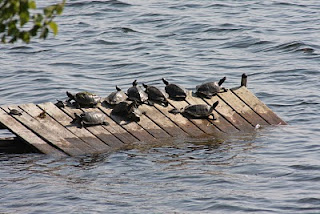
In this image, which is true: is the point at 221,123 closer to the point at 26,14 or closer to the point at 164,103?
the point at 164,103

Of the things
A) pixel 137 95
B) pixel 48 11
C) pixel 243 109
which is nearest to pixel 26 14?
pixel 48 11

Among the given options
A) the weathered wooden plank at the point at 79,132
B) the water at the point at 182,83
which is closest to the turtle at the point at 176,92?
the water at the point at 182,83

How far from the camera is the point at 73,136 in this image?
11.1 meters

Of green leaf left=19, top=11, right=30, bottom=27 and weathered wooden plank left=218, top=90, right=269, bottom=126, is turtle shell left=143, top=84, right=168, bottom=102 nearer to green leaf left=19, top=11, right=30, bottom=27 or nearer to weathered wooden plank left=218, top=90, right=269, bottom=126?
weathered wooden plank left=218, top=90, right=269, bottom=126

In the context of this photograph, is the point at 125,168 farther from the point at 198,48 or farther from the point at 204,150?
the point at 198,48

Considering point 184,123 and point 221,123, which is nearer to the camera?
point 184,123

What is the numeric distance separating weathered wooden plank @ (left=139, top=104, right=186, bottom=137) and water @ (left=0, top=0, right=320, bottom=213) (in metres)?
0.22

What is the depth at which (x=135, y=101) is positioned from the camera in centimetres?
1180

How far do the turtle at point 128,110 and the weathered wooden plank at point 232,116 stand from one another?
148 cm

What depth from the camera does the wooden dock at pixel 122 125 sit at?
11.0 metres

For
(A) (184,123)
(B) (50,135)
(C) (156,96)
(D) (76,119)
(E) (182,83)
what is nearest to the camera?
(B) (50,135)

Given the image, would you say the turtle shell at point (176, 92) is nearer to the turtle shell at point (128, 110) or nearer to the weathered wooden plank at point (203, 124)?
the weathered wooden plank at point (203, 124)

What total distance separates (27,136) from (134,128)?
1713 mm

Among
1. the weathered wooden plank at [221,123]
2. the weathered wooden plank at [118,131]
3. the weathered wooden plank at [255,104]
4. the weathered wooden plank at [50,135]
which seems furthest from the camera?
the weathered wooden plank at [255,104]
